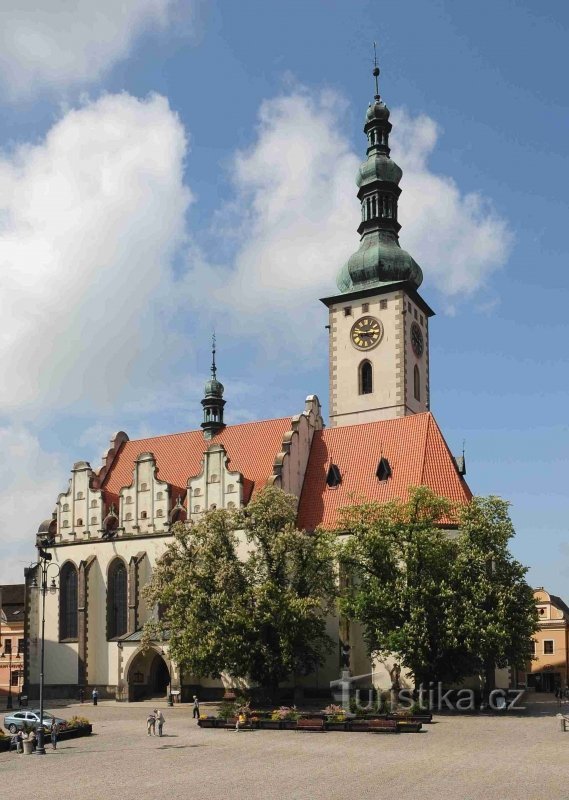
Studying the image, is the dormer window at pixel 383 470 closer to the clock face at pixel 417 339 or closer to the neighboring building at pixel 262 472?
the neighboring building at pixel 262 472

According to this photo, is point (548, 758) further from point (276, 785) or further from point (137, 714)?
point (137, 714)

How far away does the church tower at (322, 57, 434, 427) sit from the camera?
6988 cm

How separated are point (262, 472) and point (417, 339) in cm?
1826

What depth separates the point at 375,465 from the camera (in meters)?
59.6

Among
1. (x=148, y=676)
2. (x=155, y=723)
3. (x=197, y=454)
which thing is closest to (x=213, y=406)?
(x=197, y=454)

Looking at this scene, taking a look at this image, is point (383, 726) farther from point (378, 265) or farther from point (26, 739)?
point (378, 265)

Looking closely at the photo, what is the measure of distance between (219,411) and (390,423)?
54.3 ft

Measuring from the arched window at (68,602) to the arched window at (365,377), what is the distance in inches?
939

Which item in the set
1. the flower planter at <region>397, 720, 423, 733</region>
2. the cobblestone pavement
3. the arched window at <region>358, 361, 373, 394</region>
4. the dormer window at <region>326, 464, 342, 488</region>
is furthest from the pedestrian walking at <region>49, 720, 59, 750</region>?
the arched window at <region>358, 361, 373, 394</region>

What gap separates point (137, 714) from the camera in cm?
5131

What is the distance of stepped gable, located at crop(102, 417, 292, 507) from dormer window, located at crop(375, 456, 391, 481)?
7.04 metres

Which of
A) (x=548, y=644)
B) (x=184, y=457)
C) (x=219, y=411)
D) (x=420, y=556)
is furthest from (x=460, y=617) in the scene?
(x=548, y=644)

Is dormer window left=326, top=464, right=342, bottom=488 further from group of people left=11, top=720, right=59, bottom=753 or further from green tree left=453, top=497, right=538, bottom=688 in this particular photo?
group of people left=11, top=720, right=59, bottom=753

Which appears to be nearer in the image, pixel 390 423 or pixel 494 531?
pixel 494 531
